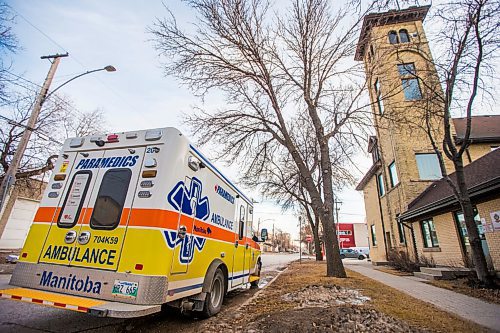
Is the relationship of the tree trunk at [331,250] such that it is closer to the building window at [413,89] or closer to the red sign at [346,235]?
the building window at [413,89]

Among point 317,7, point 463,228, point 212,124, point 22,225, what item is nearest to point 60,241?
point 212,124

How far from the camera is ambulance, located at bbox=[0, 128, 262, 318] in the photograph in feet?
11.1

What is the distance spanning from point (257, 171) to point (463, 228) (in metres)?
9.73

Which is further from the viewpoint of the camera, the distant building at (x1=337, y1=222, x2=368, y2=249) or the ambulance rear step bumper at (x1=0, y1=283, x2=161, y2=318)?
the distant building at (x1=337, y1=222, x2=368, y2=249)

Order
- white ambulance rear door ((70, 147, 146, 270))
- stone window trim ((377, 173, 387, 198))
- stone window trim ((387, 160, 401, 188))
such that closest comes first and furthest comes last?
white ambulance rear door ((70, 147, 146, 270)), stone window trim ((387, 160, 401, 188)), stone window trim ((377, 173, 387, 198))

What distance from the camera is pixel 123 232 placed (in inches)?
144

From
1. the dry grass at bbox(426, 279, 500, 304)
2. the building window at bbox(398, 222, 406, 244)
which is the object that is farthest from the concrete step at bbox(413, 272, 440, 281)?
the building window at bbox(398, 222, 406, 244)

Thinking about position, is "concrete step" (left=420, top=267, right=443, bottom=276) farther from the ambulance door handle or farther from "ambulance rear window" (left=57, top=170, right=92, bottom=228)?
"ambulance rear window" (left=57, top=170, right=92, bottom=228)

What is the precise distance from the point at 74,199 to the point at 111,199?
2.29ft

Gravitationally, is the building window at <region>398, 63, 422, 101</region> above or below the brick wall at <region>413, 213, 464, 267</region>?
above

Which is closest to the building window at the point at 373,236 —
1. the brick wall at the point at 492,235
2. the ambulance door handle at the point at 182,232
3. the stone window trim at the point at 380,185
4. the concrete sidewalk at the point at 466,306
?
the stone window trim at the point at 380,185

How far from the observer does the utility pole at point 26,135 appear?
955 centimetres

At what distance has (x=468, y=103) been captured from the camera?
8617 millimetres

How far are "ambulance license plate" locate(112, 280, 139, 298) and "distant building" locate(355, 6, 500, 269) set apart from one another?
8994 millimetres
